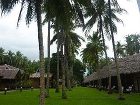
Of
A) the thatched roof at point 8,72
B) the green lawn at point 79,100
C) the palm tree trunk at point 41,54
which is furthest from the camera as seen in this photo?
the thatched roof at point 8,72

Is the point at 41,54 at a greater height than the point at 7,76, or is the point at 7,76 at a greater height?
the point at 7,76

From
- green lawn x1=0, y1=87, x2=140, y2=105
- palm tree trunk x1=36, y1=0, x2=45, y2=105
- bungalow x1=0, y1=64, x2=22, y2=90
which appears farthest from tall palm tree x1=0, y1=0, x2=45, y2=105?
bungalow x1=0, y1=64, x2=22, y2=90

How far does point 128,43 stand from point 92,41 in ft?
78.0

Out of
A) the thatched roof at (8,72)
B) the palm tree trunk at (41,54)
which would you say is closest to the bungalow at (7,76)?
the thatched roof at (8,72)

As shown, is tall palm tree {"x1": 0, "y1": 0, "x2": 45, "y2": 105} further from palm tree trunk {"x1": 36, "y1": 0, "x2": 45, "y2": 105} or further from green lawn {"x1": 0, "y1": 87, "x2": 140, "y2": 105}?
green lawn {"x1": 0, "y1": 87, "x2": 140, "y2": 105}

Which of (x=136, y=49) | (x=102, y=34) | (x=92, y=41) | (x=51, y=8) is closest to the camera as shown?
(x=51, y=8)

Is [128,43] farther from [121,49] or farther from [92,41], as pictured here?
[92,41]

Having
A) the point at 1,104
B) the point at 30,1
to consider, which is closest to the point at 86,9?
the point at 30,1

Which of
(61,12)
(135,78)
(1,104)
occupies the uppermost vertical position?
(61,12)

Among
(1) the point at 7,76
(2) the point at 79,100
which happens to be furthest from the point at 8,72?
(2) the point at 79,100

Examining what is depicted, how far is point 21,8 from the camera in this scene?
19.1 meters

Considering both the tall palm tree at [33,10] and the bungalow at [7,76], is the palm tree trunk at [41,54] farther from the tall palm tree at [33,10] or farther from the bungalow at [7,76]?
the bungalow at [7,76]

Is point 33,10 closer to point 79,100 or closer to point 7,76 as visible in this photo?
point 79,100

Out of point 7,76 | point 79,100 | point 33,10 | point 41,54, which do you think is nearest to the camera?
point 41,54
